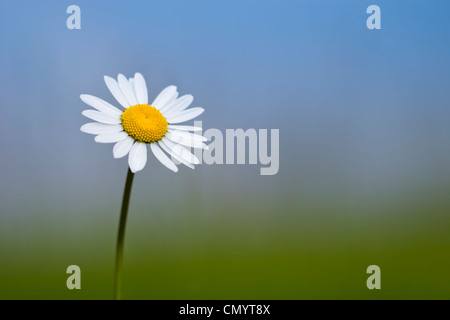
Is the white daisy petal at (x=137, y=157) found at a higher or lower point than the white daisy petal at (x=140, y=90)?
lower

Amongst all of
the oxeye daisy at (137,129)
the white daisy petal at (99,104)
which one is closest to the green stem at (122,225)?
the oxeye daisy at (137,129)

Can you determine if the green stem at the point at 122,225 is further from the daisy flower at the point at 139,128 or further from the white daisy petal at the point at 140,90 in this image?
the white daisy petal at the point at 140,90

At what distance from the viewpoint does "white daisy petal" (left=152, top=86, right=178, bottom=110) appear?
52 cm

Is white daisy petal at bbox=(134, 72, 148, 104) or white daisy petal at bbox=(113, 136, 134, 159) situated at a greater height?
white daisy petal at bbox=(134, 72, 148, 104)

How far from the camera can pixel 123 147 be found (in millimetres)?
462

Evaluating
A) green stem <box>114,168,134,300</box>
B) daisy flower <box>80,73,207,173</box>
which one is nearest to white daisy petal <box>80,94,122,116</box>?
daisy flower <box>80,73,207,173</box>

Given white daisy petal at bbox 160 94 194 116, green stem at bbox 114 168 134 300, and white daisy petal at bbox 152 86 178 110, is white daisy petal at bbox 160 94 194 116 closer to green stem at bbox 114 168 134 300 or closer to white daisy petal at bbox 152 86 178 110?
white daisy petal at bbox 152 86 178 110

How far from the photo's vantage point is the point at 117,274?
1.45ft

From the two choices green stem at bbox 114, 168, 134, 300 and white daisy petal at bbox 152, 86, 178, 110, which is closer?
green stem at bbox 114, 168, 134, 300

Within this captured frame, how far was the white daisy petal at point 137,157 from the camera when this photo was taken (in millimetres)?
434

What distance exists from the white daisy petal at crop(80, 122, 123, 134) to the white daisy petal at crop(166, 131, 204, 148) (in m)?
0.06
